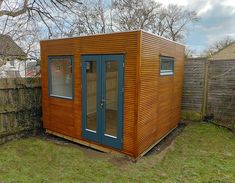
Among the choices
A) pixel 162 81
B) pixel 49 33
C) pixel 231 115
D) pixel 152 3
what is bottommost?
pixel 231 115

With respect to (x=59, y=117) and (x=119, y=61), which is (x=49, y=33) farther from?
(x=119, y=61)

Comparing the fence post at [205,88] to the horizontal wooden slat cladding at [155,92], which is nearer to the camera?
the horizontal wooden slat cladding at [155,92]

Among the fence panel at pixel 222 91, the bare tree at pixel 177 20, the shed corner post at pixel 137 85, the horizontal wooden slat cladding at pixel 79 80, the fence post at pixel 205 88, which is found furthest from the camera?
the bare tree at pixel 177 20

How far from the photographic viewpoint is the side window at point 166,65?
4.50 meters

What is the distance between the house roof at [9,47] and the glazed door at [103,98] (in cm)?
395

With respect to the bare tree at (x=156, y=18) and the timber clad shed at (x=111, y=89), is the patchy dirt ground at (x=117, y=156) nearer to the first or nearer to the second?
the timber clad shed at (x=111, y=89)

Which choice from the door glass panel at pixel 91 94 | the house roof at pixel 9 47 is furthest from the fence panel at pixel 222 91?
the house roof at pixel 9 47

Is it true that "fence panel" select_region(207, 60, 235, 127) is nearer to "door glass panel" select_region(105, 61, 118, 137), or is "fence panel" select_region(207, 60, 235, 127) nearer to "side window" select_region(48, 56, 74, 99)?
"door glass panel" select_region(105, 61, 118, 137)

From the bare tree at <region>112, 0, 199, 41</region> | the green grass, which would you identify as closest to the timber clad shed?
the green grass

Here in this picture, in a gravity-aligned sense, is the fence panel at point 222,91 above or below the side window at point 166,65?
below

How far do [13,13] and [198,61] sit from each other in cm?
662

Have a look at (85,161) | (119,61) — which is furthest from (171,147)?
(119,61)

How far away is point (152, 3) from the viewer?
1483 centimetres

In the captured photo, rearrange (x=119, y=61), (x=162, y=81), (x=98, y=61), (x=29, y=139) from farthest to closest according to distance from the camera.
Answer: (x=29, y=139) < (x=162, y=81) < (x=98, y=61) < (x=119, y=61)
